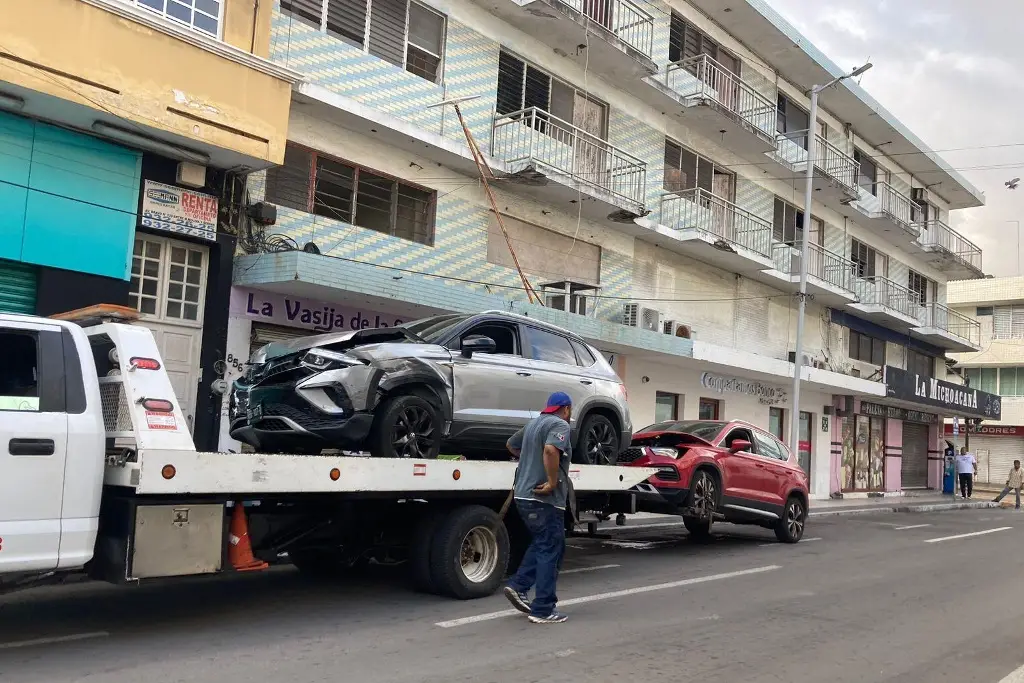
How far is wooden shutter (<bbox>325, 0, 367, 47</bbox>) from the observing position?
1425 cm

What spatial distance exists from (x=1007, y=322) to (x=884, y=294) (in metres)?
21.3

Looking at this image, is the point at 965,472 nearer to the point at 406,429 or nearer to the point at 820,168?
the point at 820,168

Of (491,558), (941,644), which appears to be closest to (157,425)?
(491,558)

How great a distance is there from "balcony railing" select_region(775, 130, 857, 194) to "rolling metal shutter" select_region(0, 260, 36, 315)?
2011cm

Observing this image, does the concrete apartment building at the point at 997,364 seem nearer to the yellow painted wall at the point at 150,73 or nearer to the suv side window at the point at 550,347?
the suv side window at the point at 550,347

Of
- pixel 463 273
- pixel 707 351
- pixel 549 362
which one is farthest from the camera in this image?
pixel 707 351

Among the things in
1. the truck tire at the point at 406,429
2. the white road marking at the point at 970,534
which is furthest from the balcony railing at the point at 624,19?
the truck tire at the point at 406,429

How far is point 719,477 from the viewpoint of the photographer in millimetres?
11656

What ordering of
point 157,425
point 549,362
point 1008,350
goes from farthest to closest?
point 1008,350, point 549,362, point 157,425

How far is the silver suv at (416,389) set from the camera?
7164 millimetres

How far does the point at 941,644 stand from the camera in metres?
6.85

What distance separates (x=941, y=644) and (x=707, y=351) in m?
14.0

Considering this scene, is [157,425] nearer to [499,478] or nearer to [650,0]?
[499,478]

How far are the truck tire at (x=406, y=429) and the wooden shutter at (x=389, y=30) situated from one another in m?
9.11
